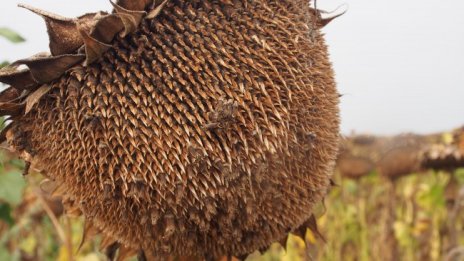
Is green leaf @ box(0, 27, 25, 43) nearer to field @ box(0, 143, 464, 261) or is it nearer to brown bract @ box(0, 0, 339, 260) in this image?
brown bract @ box(0, 0, 339, 260)

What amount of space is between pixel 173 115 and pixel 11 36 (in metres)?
0.73

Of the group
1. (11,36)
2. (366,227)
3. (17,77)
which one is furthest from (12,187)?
(366,227)

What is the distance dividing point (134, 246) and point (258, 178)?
1.37ft

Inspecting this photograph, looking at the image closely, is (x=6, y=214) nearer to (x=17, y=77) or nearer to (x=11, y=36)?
(x=11, y=36)

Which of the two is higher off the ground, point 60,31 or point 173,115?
point 60,31

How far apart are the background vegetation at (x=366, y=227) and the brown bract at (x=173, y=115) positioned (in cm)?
140

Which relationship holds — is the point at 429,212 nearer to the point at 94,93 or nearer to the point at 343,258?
the point at 343,258

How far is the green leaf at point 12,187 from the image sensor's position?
2.15 meters

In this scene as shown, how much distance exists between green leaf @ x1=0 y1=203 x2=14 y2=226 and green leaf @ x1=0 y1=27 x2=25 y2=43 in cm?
78

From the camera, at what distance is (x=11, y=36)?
1.96 metres

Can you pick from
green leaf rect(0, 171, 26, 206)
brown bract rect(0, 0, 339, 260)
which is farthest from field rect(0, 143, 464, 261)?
brown bract rect(0, 0, 339, 260)

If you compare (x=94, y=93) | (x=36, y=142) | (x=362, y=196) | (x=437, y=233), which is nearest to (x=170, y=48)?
(x=94, y=93)

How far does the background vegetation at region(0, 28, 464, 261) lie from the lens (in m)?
4.21

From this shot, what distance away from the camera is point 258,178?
1544 mm
